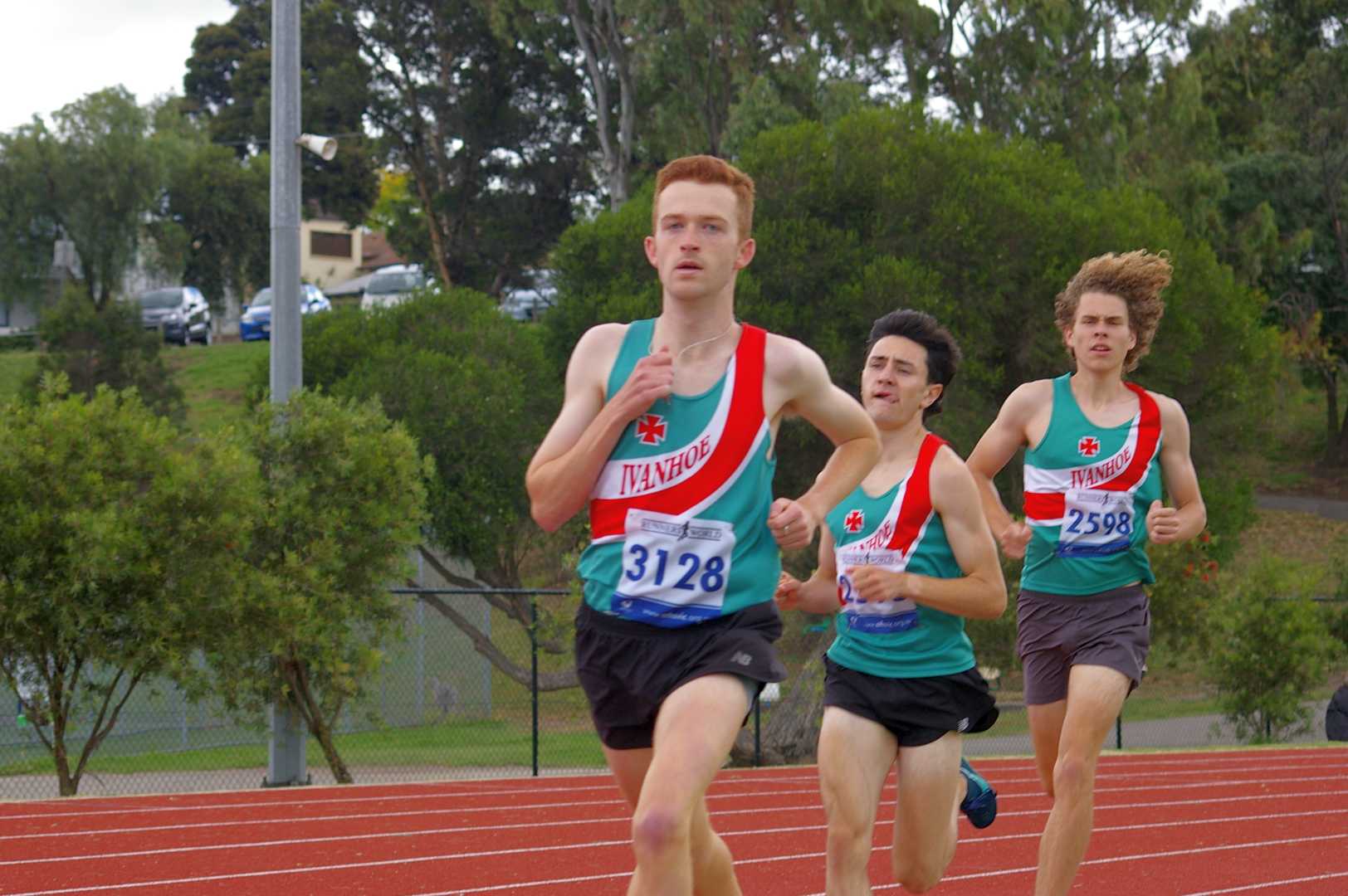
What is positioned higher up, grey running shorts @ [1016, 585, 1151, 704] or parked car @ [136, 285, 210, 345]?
parked car @ [136, 285, 210, 345]

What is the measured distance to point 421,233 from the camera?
5122 centimetres

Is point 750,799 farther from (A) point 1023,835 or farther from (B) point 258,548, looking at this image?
(B) point 258,548

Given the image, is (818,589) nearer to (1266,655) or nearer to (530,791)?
(530,791)

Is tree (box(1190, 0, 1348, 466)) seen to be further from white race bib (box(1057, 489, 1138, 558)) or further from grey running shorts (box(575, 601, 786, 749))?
grey running shorts (box(575, 601, 786, 749))

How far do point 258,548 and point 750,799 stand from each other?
4.84m

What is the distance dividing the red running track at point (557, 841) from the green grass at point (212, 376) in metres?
33.4

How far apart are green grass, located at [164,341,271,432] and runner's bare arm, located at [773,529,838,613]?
127 ft

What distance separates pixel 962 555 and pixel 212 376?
150ft

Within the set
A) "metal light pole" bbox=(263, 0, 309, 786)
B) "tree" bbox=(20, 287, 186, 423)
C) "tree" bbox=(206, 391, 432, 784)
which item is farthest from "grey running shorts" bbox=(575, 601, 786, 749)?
"tree" bbox=(20, 287, 186, 423)

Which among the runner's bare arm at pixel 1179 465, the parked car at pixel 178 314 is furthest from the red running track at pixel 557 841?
the parked car at pixel 178 314

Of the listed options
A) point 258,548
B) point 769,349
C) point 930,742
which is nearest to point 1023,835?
point 930,742

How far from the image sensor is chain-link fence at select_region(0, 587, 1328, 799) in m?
16.3

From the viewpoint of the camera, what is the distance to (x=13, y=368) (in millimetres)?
46656

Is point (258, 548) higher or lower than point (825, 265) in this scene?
lower
